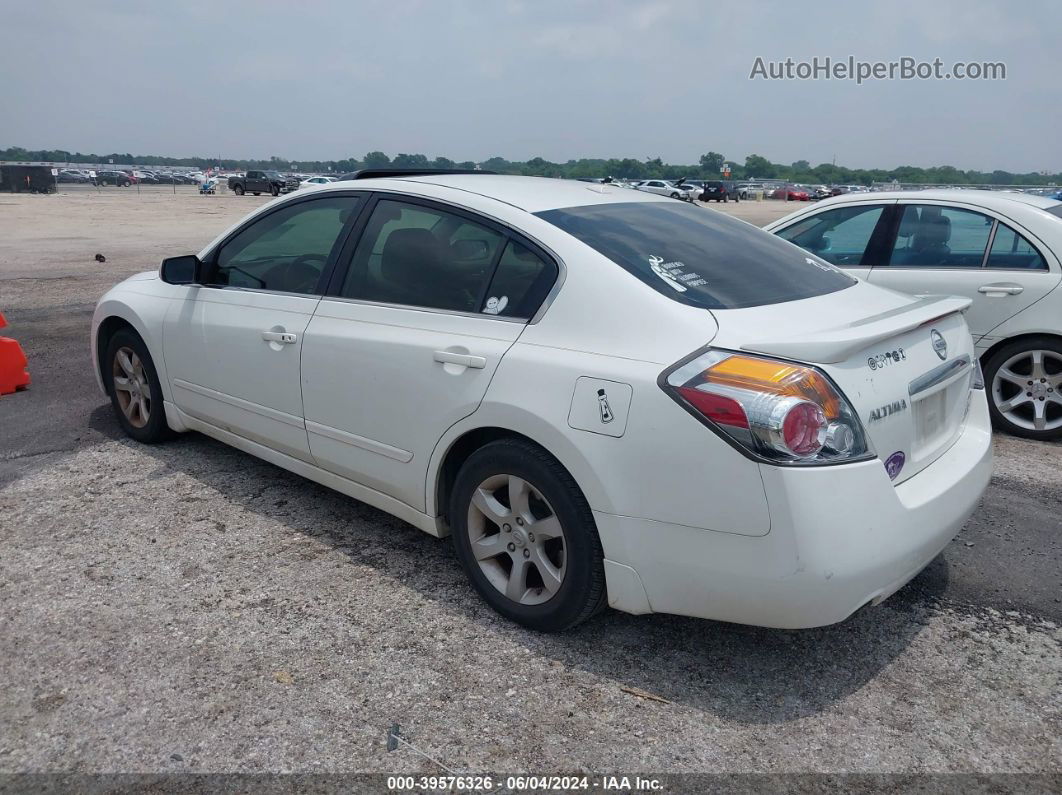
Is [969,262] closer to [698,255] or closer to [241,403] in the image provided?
[698,255]

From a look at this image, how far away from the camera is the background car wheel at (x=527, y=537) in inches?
118

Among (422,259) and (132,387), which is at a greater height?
(422,259)

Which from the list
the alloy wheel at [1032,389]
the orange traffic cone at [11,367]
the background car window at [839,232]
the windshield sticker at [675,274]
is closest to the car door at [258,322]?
the windshield sticker at [675,274]

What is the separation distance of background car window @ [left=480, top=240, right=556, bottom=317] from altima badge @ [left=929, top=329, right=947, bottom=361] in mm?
1387

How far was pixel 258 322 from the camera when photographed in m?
4.23

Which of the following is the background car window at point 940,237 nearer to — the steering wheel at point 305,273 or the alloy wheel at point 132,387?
the steering wheel at point 305,273

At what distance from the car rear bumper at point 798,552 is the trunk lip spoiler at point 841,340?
36 centimetres

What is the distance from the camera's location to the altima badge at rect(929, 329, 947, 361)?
3.19 meters

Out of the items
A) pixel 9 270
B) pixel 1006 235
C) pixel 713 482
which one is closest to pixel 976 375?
pixel 713 482

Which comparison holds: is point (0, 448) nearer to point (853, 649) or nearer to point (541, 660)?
point (541, 660)

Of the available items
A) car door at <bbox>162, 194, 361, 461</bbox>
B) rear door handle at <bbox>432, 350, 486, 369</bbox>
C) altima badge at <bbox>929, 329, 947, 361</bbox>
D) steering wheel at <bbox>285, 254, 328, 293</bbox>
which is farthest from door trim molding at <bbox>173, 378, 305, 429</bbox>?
altima badge at <bbox>929, 329, 947, 361</bbox>

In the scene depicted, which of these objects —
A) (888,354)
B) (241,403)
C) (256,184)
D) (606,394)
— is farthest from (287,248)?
(256,184)

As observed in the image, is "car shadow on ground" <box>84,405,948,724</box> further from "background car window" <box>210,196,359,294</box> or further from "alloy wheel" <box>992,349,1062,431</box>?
"alloy wheel" <box>992,349,1062,431</box>

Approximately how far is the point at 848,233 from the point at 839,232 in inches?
3.1
